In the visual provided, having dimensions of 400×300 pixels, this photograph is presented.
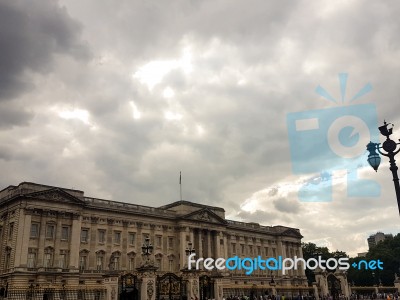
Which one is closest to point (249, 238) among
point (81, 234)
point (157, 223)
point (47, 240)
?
point (157, 223)

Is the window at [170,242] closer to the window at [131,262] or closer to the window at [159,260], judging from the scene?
the window at [159,260]

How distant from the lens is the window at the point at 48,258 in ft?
183

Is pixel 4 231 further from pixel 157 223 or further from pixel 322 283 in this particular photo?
pixel 322 283

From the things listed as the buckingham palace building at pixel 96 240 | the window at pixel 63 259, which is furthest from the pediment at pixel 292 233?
the window at pixel 63 259

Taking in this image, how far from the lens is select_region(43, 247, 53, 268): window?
183 feet

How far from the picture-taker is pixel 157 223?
72.8 meters

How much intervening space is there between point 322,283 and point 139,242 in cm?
3008

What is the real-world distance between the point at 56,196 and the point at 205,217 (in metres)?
31.1

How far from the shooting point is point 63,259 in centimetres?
5797

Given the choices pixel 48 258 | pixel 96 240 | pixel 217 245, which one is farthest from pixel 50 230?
pixel 217 245

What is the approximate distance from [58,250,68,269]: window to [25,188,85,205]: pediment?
7295 mm

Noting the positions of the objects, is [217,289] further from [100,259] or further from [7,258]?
[7,258]

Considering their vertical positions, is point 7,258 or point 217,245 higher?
point 217,245

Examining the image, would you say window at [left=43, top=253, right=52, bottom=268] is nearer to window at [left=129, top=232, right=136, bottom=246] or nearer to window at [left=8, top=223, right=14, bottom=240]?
window at [left=8, top=223, right=14, bottom=240]
